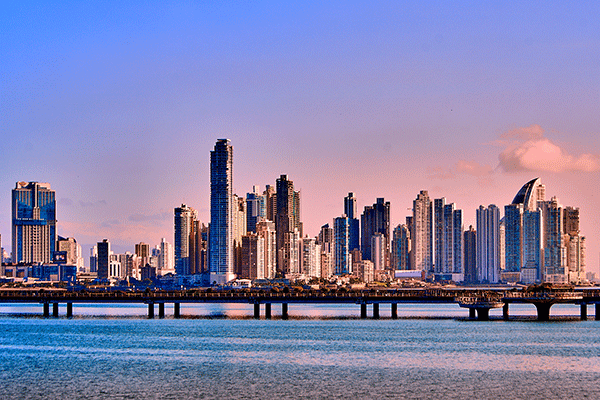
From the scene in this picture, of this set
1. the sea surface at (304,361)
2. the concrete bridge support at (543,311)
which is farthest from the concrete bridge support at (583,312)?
the sea surface at (304,361)

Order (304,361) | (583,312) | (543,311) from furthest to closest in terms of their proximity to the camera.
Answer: (583,312)
(543,311)
(304,361)

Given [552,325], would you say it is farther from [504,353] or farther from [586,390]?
[586,390]

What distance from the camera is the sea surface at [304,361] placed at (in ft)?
224

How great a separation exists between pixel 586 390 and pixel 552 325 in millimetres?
67923

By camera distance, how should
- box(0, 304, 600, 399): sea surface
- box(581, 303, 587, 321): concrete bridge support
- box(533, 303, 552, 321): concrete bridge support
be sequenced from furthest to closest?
1. box(581, 303, 587, 321): concrete bridge support
2. box(533, 303, 552, 321): concrete bridge support
3. box(0, 304, 600, 399): sea surface

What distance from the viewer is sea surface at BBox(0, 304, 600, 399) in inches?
2682

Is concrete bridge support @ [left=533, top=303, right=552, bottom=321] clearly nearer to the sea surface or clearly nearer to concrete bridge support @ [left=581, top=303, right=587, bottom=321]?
concrete bridge support @ [left=581, top=303, right=587, bottom=321]

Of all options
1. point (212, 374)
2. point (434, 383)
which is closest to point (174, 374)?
point (212, 374)

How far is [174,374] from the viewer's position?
254 ft

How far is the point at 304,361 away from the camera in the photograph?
86250 millimetres

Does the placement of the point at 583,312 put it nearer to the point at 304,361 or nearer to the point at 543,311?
the point at 543,311

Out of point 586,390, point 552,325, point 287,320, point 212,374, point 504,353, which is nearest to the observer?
point 586,390

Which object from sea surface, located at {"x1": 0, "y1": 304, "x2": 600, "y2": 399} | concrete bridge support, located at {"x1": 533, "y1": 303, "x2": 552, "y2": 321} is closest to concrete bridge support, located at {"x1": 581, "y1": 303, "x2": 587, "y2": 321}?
concrete bridge support, located at {"x1": 533, "y1": 303, "x2": 552, "y2": 321}

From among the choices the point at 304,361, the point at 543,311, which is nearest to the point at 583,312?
the point at 543,311
